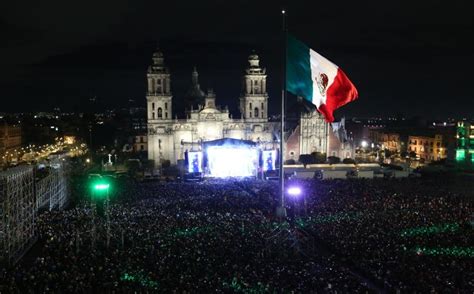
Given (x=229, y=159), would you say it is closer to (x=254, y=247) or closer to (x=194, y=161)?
(x=194, y=161)

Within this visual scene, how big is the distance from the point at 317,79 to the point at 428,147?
65.3 meters

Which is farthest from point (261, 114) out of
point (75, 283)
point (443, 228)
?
point (75, 283)

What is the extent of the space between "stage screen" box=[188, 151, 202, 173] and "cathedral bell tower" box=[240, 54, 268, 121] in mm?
13612

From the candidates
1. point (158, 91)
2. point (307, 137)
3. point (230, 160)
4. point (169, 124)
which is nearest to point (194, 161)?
point (230, 160)

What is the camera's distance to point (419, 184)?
128 ft

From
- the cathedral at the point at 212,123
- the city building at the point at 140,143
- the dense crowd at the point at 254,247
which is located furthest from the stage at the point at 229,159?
the city building at the point at 140,143

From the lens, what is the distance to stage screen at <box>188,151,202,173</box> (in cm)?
5178

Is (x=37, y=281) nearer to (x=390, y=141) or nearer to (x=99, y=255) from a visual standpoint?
(x=99, y=255)

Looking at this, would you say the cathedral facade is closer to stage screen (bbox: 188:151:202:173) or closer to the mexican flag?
stage screen (bbox: 188:151:202:173)

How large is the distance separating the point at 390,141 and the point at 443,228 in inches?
2742

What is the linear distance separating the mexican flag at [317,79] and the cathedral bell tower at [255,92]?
149ft

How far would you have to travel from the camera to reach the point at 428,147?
76000mm

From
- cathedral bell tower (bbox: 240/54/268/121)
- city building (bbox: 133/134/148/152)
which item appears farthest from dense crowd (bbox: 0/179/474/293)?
city building (bbox: 133/134/148/152)

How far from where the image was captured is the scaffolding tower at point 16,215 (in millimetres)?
20181
